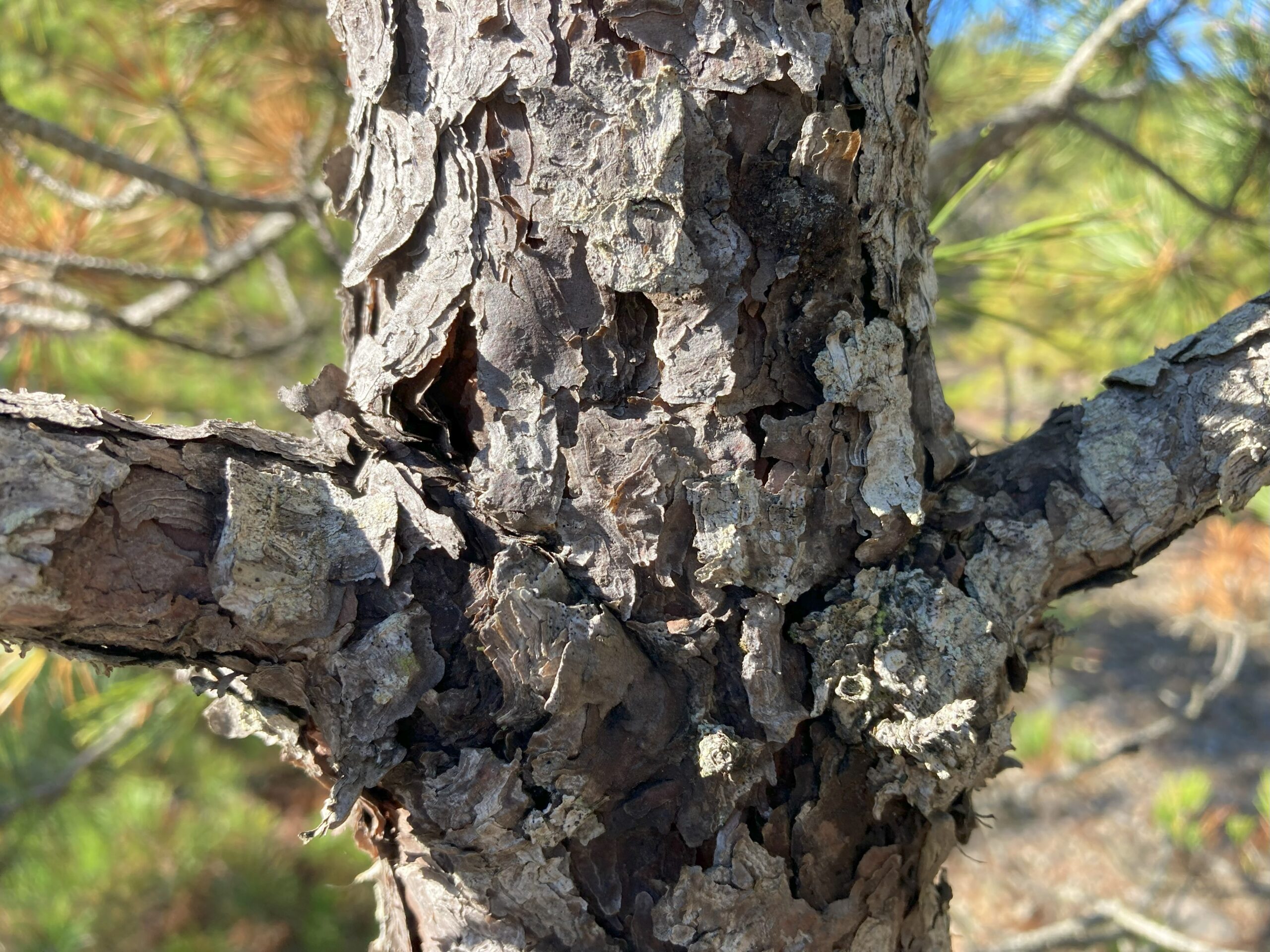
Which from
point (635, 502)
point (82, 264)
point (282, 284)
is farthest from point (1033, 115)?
point (282, 284)

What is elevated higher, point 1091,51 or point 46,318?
point 1091,51

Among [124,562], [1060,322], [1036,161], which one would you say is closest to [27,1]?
[124,562]

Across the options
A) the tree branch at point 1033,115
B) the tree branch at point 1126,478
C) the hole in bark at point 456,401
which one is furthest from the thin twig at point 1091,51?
the hole in bark at point 456,401

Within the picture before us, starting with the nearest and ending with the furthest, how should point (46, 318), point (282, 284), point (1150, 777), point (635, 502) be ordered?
1. point (635, 502)
2. point (46, 318)
3. point (282, 284)
4. point (1150, 777)

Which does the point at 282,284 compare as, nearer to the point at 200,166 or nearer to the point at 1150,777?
the point at 200,166

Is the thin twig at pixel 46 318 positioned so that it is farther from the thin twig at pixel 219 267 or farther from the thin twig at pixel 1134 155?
the thin twig at pixel 1134 155

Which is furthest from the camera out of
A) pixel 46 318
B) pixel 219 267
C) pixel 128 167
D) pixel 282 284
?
pixel 282 284

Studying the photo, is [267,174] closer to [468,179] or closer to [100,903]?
[468,179]
